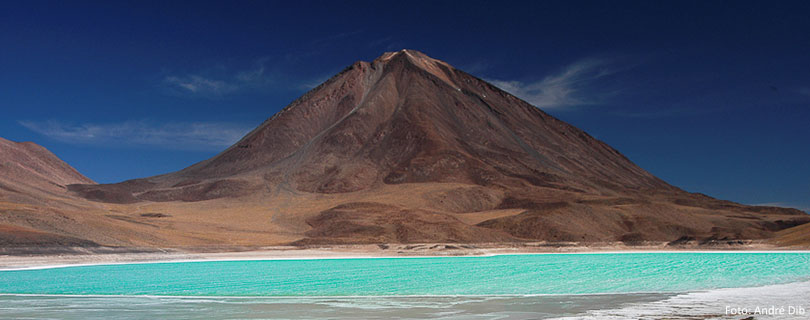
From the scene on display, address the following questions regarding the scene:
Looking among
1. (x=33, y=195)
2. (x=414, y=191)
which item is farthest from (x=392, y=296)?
(x=414, y=191)

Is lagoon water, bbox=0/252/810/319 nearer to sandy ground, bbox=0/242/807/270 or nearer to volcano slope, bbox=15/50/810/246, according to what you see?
sandy ground, bbox=0/242/807/270

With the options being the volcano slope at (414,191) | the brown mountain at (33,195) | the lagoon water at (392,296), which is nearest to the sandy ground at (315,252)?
the brown mountain at (33,195)

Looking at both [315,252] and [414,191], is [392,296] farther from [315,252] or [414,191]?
[414,191]

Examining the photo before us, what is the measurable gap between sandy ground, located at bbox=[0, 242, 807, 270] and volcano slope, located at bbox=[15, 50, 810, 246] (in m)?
5.92

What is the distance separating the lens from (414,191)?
138 meters

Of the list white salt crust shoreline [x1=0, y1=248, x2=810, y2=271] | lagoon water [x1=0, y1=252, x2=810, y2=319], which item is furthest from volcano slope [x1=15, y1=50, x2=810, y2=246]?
lagoon water [x1=0, y1=252, x2=810, y2=319]

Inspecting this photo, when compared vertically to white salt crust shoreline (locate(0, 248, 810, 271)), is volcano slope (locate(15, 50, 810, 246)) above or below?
above

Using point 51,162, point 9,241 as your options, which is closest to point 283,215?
point 9,241

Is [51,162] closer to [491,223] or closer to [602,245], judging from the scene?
[491,223]

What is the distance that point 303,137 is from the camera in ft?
615

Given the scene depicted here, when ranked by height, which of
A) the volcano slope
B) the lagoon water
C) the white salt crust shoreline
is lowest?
the lagoon water

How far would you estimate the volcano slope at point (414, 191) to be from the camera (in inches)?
3866

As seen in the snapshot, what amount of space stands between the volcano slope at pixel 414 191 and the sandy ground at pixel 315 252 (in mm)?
5916

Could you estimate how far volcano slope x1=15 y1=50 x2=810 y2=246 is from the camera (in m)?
98.2
